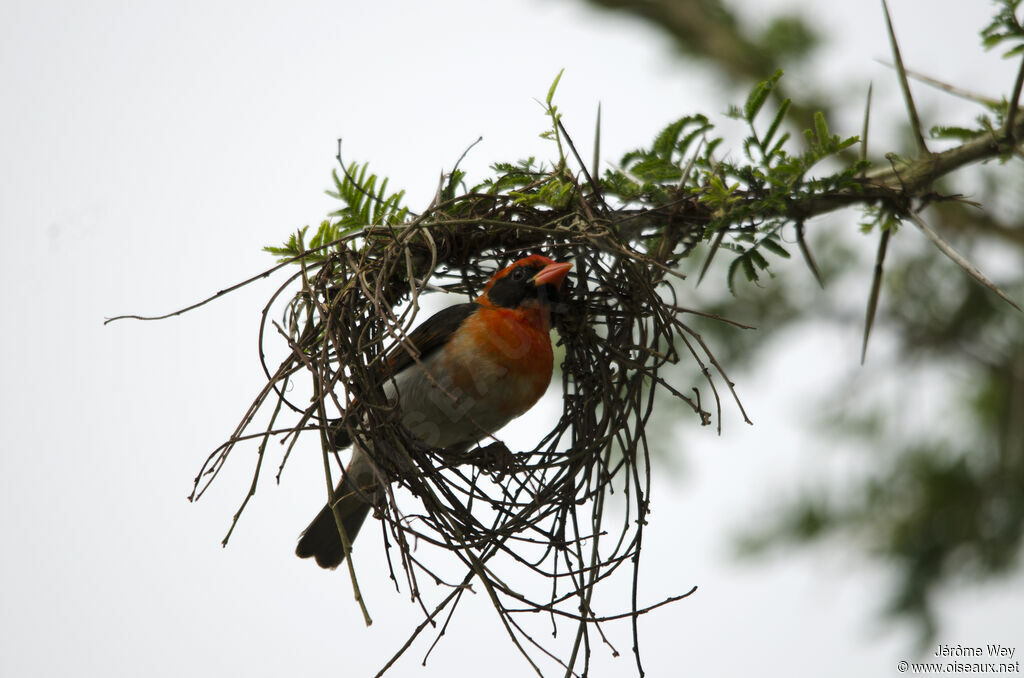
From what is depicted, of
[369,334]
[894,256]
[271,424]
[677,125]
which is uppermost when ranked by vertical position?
[894,256]

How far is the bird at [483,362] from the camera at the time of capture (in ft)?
10.6

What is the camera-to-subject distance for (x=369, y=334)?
292 centimetres

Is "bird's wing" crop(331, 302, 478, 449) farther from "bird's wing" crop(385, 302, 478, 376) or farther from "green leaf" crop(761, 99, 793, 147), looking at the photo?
"green leaf" crop(761, 99, 793, 147)

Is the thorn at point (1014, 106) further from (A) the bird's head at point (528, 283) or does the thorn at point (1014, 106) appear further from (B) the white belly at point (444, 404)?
(B) the white belly at point (444, 404)

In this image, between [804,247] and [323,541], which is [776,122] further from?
[323,541]

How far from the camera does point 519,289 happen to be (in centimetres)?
338

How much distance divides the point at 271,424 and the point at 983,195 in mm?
4483

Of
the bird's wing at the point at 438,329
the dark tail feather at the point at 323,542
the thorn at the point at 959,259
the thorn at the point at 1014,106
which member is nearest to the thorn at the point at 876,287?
the thorn at the point at 959,259

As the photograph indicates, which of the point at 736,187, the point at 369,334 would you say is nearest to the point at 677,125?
the point at 736,187

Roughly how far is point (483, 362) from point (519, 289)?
31cm

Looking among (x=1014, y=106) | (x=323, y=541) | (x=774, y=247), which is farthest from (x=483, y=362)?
(x=1014, y=106)

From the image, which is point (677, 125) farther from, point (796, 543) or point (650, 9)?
point (796, 543)

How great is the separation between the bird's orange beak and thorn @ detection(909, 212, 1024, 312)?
110cm

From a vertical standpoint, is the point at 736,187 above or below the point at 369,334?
above
